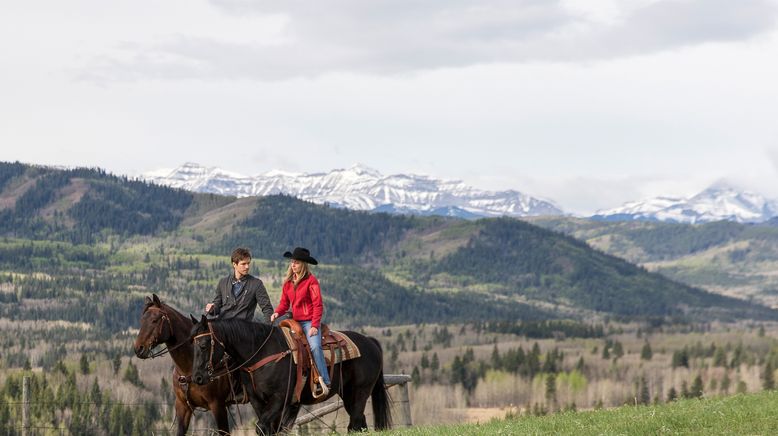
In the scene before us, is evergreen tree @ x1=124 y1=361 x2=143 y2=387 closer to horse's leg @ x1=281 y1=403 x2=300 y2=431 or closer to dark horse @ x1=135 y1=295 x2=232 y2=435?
dark horse @ x1=135 y1=295 x2=232 y2=435

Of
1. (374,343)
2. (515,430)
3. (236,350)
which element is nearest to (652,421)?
(515,430)

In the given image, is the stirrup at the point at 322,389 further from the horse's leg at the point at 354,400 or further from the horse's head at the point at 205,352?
the horse's head at the point at 205,352

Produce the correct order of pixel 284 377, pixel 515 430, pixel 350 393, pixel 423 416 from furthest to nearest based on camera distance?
1. pixel 423 416
2. pixel 350 393
3. pixel 284 377
4. pixel 515 430

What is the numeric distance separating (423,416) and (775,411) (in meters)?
170

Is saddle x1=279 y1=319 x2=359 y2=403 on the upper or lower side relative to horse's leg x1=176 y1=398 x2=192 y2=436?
upper

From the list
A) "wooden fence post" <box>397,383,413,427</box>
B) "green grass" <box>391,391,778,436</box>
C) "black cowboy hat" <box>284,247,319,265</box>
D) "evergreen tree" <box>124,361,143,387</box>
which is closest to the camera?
"green grass" <box>391,391,778,436</box>

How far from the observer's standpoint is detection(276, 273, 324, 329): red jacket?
86.6 feet

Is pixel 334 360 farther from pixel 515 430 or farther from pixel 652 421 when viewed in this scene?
pixel 652 421

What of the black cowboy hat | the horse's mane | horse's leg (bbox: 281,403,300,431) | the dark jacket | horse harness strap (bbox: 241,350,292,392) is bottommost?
horse's leg (bbox: 281,403,300,431)

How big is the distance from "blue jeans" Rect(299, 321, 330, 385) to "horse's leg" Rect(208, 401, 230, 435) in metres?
2.48

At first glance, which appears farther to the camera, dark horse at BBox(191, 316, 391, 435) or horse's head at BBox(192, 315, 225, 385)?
dark horse at BBox(191, 316, 391, 435)

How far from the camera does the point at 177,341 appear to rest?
86.4 feet

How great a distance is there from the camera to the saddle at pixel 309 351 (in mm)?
26484

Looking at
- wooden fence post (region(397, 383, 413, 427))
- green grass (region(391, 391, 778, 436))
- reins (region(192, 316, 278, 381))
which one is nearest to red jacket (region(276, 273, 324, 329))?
reins (region(192, 316, 278, 381))
